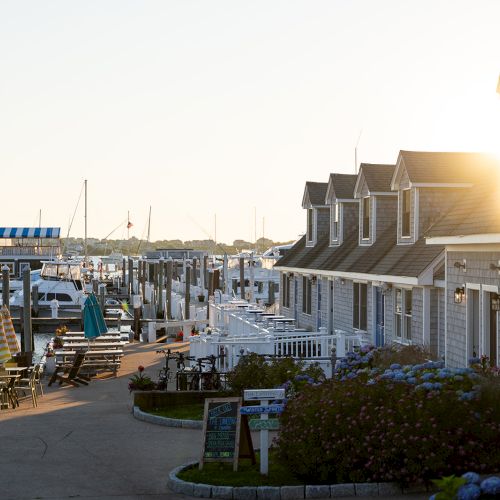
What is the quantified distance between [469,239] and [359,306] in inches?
399

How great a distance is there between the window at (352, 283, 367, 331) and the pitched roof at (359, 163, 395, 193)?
2.85 metres

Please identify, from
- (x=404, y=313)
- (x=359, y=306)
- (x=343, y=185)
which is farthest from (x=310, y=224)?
(x=404, y=313)

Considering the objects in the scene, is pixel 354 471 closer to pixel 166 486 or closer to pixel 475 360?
pixel 166 486

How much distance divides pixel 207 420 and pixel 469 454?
374 cm

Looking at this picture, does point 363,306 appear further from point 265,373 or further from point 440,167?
point 265,373

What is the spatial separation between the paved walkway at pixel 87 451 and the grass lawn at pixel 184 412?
0.56 meters

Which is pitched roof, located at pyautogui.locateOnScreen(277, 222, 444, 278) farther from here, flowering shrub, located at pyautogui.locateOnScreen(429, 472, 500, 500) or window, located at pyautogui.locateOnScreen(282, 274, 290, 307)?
flowering shrub, located at pyautogui.locateOnScreen(429, 472, 500, 500)

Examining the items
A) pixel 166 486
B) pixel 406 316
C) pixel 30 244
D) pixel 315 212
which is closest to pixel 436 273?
Result: pixel 406 316

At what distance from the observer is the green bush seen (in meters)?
17.4

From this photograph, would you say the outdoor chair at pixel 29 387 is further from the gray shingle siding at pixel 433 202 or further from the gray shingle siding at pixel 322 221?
the gray shingle siding at pixel 322 221

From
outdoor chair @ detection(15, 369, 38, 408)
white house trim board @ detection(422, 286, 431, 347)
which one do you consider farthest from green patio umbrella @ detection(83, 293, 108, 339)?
white house trim board @ detection(422, 286, 431, 347)

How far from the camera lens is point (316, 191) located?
33.1 metres

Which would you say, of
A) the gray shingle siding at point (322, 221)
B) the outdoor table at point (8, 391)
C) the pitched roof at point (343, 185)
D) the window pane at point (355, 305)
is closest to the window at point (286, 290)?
the gray shingle siding at point (322, 221)

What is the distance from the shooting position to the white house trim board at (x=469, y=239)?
14820mm
